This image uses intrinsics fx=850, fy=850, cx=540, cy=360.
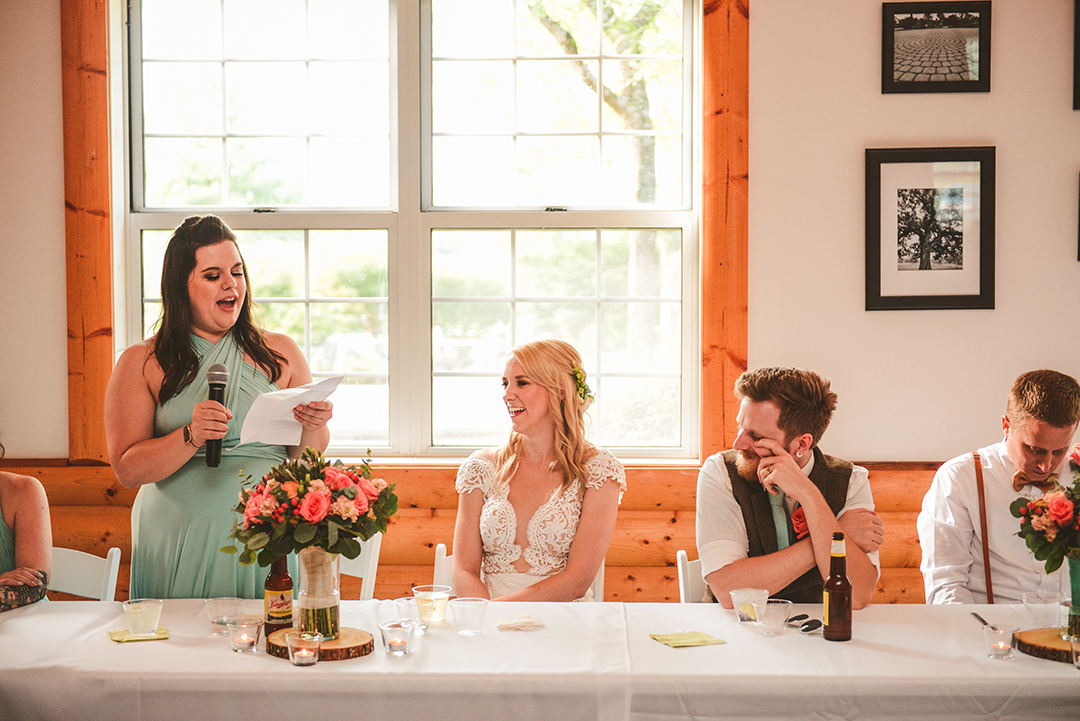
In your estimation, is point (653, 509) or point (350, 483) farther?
point (653, 509)

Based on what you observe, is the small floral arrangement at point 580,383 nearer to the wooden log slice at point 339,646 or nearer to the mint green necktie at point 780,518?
the mint green necktie at point 780,518

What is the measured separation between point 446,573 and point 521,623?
2.30 ft

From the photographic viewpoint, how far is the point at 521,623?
1897mm

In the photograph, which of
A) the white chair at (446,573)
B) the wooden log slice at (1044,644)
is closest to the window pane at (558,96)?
the white chair at (446,573)

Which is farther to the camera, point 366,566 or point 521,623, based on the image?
point 366,566

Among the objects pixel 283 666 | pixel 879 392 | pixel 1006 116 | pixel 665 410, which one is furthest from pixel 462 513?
pixel 1006 116

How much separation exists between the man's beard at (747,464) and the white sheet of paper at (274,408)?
3.59ft

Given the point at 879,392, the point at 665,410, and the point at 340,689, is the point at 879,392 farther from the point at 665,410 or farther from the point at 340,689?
the point at 340,689

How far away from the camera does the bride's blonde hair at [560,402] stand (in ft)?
8.49

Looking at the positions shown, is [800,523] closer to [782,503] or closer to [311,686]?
[782,503]

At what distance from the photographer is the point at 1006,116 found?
328 cm

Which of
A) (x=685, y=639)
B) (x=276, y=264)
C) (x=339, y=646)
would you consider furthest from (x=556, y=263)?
(x=339, y=646)

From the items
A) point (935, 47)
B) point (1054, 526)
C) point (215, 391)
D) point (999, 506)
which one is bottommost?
point (999, 506)

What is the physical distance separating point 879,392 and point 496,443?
1.54 m
